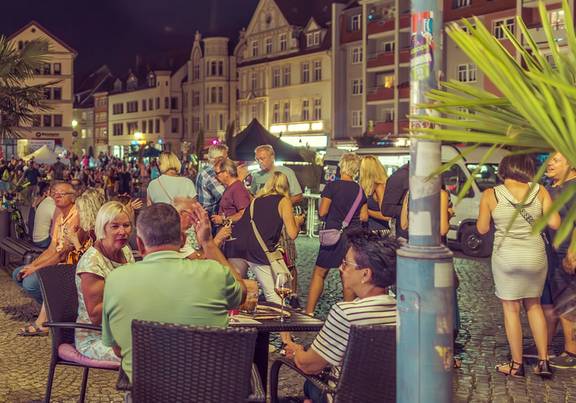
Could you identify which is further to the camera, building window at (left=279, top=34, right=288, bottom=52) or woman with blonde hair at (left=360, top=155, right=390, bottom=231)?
building window at (left=279, top=34, right=288, bottom=52)

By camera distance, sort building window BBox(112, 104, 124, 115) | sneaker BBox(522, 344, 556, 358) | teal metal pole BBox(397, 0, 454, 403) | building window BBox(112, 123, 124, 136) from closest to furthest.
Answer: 1. teal metal pole BBox(397, 0, 454, 403)
2. sneaker BBox(522, 344, 556, 358)
3. building window BBox(112, 104, 124, 115)
4. building window BBox(112, 123, 124, 136)

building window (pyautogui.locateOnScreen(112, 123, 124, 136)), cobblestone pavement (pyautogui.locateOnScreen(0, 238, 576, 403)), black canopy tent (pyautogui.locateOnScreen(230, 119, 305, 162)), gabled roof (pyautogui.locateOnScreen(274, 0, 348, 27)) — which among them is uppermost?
gabled roof (pyautogui.locateOnScreen(274, 0, 348, 27))

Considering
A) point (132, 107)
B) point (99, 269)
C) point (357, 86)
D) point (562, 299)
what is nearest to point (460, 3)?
point (357, 86)

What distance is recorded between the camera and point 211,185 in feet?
35.5

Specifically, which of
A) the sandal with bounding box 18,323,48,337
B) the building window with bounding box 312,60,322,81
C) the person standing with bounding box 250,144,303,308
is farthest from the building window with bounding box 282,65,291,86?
the sandal with bounding box 18,323,48,337

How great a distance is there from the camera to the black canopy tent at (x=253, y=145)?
25.2 m

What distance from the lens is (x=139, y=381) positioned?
13.2 ft

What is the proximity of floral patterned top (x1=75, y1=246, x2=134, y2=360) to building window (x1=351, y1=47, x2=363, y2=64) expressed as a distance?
181 ft

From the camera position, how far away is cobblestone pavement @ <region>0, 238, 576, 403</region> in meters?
6.48

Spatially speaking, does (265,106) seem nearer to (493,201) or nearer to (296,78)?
(296,78)

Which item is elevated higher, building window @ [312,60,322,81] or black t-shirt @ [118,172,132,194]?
building window @ [312,60,322,81]

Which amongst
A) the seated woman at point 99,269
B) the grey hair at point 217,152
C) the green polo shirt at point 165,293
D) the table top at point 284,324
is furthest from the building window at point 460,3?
the green polo shirt at point 165,293

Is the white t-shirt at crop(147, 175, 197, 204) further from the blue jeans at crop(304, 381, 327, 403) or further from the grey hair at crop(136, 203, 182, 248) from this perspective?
the grey hair at crop(136, 203, 182, 248)

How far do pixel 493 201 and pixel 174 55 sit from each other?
8963 centimetres
